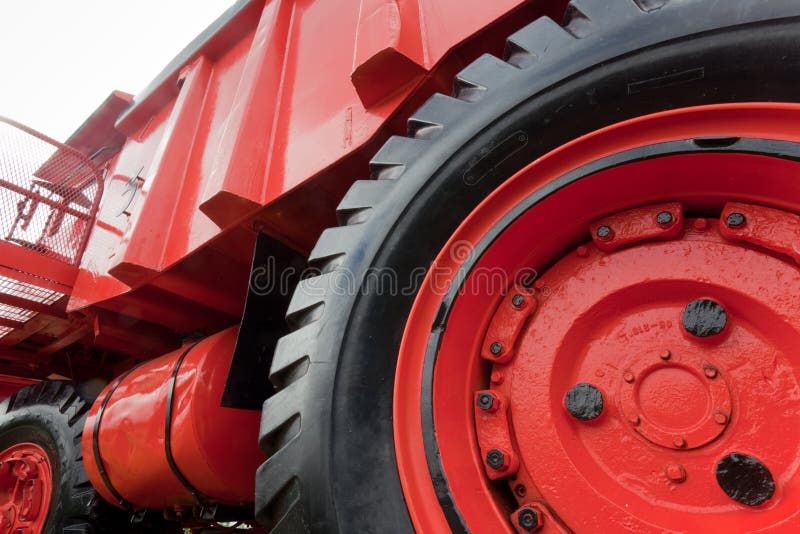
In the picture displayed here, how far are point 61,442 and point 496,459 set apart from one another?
261cm

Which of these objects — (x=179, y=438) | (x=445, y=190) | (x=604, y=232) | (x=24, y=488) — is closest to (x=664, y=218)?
(x=604, y=232)

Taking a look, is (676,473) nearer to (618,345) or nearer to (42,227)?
(618,345)

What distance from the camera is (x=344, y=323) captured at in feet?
3.77

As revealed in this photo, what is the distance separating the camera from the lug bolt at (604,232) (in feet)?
3.56

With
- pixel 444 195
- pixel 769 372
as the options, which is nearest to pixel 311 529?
pixel 444 195

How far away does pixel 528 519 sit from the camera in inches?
37.6

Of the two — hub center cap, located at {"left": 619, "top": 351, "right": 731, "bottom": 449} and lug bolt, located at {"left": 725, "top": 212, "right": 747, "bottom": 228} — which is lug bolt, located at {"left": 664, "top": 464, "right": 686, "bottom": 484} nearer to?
hub center cap, located at {"left": 619, "top": 351, "right": 731, "bottom": 449}

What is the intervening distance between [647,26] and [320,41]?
1.30 meters

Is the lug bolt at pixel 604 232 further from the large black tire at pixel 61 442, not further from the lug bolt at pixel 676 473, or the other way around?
the large black tire at pixel 61 442

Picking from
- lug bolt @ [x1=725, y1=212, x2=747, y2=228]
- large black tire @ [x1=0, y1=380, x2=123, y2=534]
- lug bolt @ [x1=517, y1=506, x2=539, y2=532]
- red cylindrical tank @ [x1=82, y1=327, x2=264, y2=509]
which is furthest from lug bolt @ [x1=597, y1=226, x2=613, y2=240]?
large black tire @ [x1=0, y1=380, x2=123, y2=534]

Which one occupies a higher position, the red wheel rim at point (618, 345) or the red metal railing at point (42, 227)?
the red metal railing at point (42, 227)

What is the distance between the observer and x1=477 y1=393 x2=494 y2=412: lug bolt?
1.07 meters

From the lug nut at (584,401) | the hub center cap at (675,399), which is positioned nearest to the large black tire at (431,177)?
the lug nut at (584,401)

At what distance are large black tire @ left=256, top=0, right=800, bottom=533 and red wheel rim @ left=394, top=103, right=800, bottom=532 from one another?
0.05 m
